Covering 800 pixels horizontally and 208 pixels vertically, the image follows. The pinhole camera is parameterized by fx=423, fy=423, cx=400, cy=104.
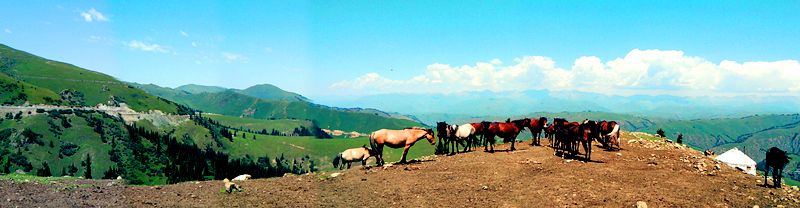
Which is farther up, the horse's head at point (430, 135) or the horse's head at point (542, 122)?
the horse's head at point (542, 122)

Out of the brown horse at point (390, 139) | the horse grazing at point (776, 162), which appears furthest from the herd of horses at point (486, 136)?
the horse grazing at point (776, 162)

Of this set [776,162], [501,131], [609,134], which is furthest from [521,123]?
[776,162]

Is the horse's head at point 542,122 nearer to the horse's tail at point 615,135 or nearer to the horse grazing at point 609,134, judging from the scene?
the horse grazing at point 609,134

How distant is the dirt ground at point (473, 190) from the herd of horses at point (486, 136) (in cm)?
250

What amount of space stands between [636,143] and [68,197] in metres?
40.9

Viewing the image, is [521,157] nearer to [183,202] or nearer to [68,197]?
[183,202]

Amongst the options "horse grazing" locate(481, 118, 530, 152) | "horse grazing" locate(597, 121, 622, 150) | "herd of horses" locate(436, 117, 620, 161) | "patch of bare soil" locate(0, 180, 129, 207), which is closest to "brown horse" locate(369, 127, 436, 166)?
"herd of horses" locate(436, 117, 620, 161)

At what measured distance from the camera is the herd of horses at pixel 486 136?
2758cm

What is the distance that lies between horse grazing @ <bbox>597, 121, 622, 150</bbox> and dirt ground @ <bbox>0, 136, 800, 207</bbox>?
842cm

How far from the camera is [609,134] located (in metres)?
33.8

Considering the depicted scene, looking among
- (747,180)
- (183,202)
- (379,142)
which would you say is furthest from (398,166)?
(747,180)

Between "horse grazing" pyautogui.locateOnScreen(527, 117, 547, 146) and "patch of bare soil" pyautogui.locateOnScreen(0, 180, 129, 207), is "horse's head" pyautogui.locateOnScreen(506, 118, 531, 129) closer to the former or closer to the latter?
"horse grazing" pyautogui.locateOnScreen(527, 117, 547, 146)

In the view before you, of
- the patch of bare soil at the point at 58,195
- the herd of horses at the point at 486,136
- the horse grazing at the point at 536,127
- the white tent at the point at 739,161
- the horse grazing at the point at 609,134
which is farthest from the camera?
the horse grazing at the point at 536,127

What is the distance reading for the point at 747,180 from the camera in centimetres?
2214
